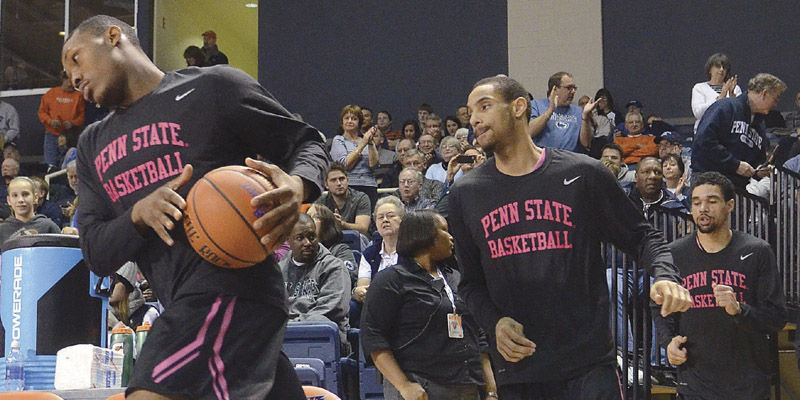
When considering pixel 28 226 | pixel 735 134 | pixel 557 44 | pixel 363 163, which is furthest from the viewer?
pixel 557 44

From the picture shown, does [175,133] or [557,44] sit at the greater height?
[557,44]

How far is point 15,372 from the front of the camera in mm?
4277

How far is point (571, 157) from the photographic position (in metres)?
3.66

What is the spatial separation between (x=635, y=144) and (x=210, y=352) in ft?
34.1

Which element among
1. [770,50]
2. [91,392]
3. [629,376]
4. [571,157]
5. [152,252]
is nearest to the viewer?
[152,252]

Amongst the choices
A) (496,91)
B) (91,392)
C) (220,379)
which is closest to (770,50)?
(496,91)

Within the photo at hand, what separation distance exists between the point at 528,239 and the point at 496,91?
65cm

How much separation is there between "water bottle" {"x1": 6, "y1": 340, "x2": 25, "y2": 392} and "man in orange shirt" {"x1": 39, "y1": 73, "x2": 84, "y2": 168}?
11.2 metres

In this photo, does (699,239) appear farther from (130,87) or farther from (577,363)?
(130,87)

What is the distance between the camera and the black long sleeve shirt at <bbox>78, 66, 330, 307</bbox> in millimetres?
2494

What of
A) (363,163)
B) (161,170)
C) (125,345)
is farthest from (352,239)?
(161,170)

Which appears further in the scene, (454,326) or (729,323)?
(729,323)

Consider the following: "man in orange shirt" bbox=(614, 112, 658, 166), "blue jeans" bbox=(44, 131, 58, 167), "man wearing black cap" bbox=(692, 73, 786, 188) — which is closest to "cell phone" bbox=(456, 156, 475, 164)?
"man wearing black cap" bbox=(692, 73, 786, 188)

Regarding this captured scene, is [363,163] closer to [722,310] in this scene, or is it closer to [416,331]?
[416,331]
